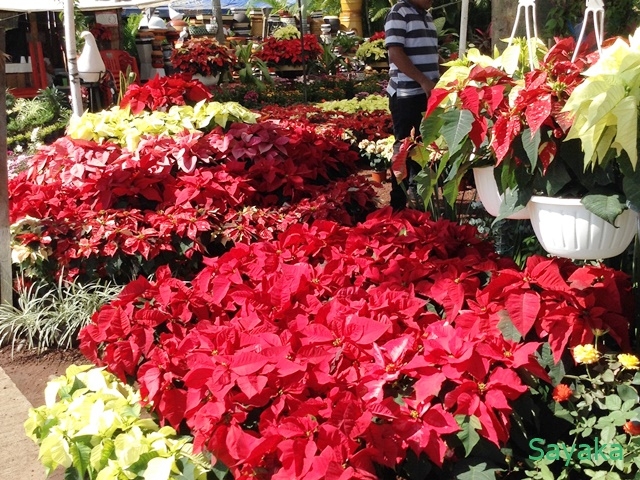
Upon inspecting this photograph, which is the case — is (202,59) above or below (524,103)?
below

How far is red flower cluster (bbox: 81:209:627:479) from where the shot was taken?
2033 mm

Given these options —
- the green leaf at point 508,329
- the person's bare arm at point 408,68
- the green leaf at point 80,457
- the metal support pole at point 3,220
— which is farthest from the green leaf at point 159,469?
the person's bare arm at point 408,68

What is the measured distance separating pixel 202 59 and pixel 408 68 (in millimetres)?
7416

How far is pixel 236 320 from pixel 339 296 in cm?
40

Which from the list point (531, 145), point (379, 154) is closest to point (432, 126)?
point (531, 145)

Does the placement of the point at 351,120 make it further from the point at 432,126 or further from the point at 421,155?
the point at 432,126

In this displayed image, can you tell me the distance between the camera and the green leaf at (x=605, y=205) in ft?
6.63

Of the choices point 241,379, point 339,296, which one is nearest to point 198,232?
point 339,296

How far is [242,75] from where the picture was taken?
1357 centimetres

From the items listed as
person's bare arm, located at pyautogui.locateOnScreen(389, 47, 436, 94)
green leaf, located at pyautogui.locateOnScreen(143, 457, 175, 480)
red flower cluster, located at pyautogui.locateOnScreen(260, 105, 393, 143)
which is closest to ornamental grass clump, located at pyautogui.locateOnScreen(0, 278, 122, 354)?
green leaf, located at pyautogui.locateOnScreen(143, 457, 175, 480)

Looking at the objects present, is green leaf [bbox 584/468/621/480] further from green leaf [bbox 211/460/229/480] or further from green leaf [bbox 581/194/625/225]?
green leaf [bbox 211/460/229/480]

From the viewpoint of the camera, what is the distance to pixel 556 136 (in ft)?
7.07

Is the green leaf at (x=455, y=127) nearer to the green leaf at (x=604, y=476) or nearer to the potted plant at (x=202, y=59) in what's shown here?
the green leaf at (x=604, y=476)

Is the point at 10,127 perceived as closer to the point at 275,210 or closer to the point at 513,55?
the point at 275,210
